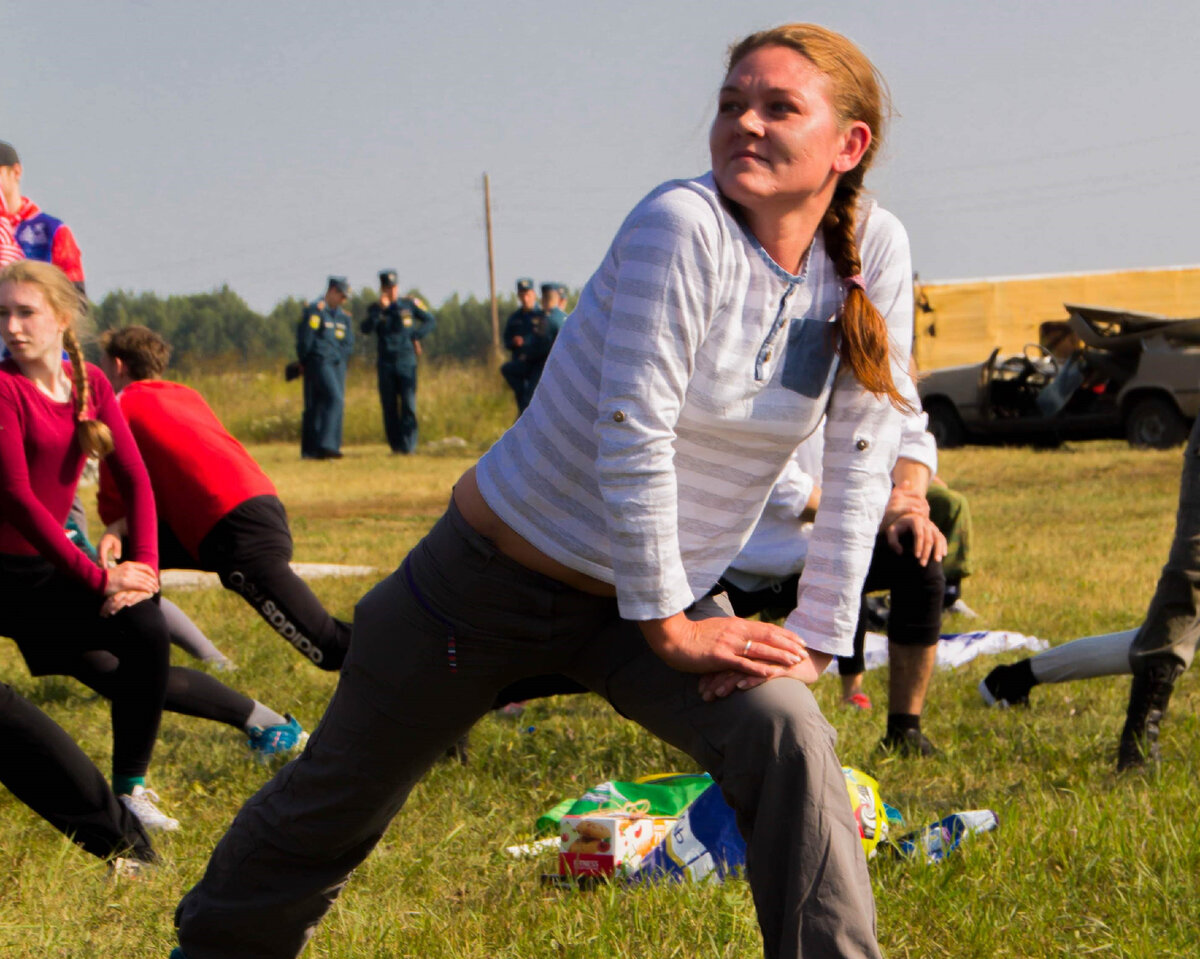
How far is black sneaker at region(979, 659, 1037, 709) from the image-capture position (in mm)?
5207

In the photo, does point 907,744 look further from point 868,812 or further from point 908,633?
point 868,812

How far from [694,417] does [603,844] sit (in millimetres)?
1649

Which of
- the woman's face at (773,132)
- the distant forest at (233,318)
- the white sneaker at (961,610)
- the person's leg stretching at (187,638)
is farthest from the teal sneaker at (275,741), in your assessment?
the distant forest at (233,318)

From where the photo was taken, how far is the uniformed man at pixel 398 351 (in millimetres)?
21656

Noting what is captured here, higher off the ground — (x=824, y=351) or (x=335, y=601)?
(x=824, y=351)

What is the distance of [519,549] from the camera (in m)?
2.32

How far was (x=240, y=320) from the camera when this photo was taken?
212 ft

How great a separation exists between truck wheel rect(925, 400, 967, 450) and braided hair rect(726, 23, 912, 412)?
55.3ft

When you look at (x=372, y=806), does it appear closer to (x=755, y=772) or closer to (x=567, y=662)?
(x=567, y=662)

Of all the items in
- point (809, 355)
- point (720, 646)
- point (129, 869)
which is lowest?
→ point (129, 869)

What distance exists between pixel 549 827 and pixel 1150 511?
890cm

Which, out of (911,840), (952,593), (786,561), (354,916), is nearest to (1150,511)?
(952,593)

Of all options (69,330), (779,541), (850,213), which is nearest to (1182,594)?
(779,541)

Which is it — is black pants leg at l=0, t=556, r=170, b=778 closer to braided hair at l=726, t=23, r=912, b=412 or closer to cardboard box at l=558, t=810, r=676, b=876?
cardboard box at l=558, t=810, r=676, b=876
